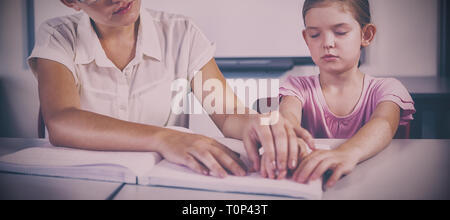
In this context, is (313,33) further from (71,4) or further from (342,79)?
(71,4)

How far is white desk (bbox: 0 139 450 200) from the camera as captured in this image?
1.57 ft

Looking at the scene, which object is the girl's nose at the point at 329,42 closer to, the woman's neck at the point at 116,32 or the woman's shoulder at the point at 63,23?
the woman's neck at the point at 116,32

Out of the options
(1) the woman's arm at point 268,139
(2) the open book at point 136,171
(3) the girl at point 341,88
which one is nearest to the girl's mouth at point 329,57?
(3) the girl at point 341,88

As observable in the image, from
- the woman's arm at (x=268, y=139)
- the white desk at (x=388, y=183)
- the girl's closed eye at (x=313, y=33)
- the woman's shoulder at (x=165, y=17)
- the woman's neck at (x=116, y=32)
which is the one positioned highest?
the woman's shoulder at (x=165, y=17)

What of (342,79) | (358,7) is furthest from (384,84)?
(358,7)

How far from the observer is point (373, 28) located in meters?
0.77

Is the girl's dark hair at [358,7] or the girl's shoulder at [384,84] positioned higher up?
the girl's dark hair at [358,7]

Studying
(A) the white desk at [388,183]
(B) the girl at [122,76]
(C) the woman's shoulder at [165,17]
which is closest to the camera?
(A) the white desk at [388,183]

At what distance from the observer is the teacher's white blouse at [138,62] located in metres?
0.81

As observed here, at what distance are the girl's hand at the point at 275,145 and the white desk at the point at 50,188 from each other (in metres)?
0.24

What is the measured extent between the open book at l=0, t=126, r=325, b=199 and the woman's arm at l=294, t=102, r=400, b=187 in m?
0.03

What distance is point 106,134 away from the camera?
647 millimetres

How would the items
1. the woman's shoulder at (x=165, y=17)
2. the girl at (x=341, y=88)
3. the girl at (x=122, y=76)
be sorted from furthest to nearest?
the woman's shoulder at (x=165, y=17) < the girl at (x=341, y=88) < the girl at (x=122, y=76)
